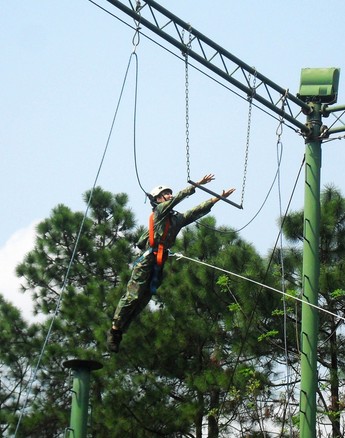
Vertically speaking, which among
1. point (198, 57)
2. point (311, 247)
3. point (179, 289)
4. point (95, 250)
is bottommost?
point (311, 247)

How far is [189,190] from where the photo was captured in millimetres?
14047

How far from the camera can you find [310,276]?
48.6 ft

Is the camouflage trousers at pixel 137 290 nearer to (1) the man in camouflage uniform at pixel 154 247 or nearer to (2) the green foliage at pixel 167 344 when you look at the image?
(1) the man in camouflage uniform at pixel 154 247

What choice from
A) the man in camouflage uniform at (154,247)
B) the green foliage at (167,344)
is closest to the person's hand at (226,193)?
the man in camouflage uniform at (154,247)

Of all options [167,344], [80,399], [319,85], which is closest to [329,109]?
[319,85]

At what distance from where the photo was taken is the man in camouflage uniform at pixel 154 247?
14039 millimetres

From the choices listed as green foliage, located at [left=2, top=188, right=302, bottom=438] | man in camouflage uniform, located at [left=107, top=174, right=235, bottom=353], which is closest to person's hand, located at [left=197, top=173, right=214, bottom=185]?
man in camouflage uniform, located at [left=107, top=174, right=235, bottom=353]

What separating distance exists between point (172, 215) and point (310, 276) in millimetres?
1753

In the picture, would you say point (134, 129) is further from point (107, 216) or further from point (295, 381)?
point (107, 216)

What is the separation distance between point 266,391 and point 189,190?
10.6 meters

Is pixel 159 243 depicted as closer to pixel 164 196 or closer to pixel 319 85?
pixel 164 196

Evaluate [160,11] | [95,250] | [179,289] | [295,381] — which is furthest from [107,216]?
[160,11]

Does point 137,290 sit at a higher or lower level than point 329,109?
lower

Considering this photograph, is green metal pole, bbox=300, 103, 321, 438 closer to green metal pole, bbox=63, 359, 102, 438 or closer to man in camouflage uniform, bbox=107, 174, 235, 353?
man in camouflage uniform, bbox=107, 174, 235, 353
